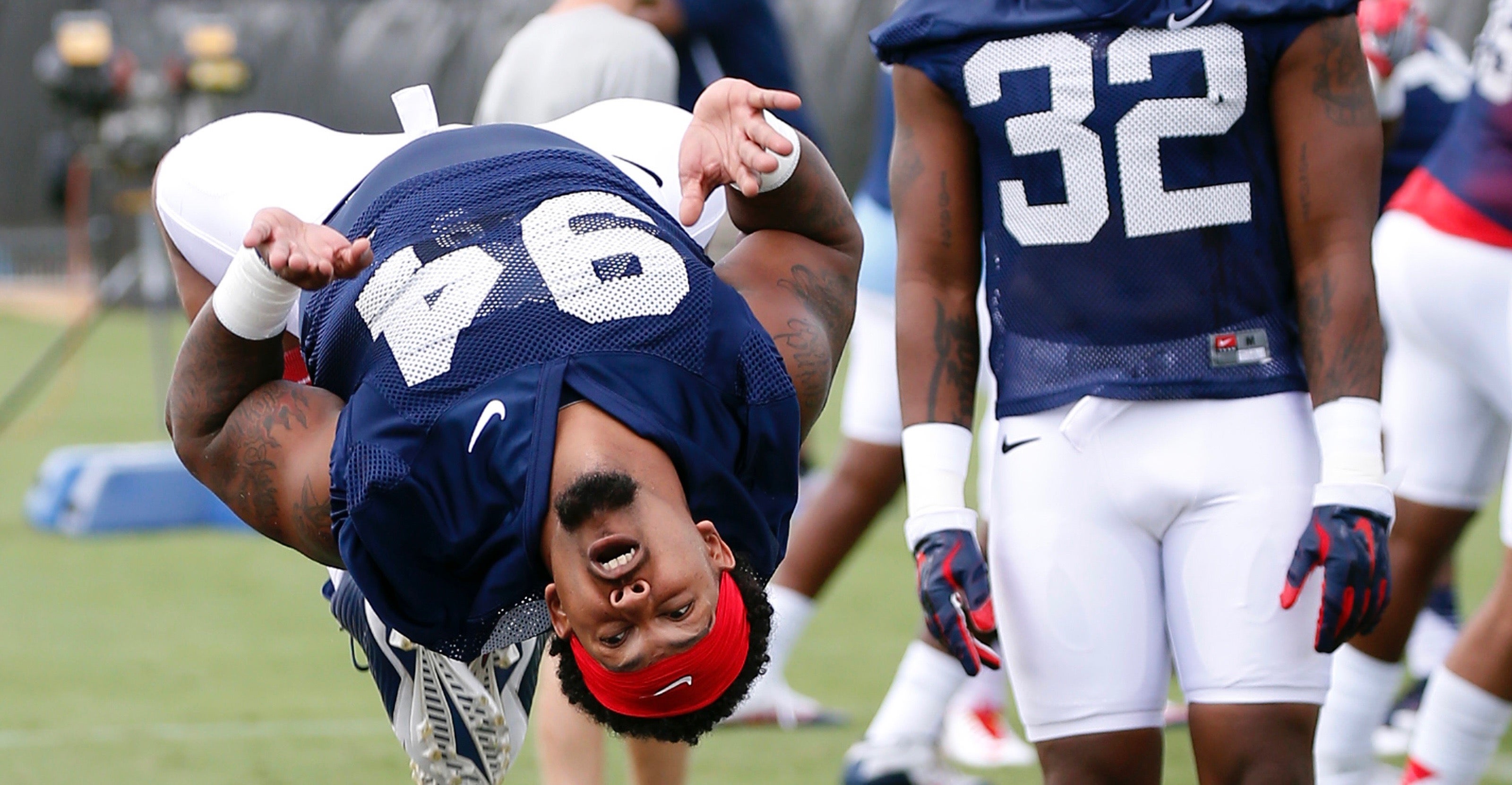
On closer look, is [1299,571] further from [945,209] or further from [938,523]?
[945,209]

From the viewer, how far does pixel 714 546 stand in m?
2.54

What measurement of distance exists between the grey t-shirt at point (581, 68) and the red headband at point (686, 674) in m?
1.73

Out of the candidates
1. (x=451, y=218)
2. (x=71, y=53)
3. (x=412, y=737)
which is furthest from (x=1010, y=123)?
(x=71, y=53)

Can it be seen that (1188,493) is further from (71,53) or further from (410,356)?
(71,53)

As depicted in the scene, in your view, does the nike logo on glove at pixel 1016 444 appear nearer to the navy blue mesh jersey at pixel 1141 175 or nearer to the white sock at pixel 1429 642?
the navy blue mesh jersey at pixel 1141 175

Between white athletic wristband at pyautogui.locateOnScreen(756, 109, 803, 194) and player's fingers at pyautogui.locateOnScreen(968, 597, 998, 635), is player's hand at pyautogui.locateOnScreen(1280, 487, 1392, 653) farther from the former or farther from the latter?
white athletic wristband at pyautogui.locateOnScreen(756, 109, 803, 194)

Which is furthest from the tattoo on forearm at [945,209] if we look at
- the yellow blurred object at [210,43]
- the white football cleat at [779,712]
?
the yellow blurred object at [210,43]

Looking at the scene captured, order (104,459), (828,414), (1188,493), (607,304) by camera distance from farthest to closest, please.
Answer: (828,414)
(104,459)
(1188,493)
(607,304)

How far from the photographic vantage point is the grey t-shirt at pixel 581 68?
4.07 metres

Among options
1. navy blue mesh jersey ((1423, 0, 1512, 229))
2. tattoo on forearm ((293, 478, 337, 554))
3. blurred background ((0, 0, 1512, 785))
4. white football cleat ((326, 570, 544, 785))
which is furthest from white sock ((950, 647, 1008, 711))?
tattoo on forearm ((293, 478, 337, 554))

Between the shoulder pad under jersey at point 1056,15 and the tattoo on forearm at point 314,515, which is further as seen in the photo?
the shoulder pad under jersey at point 1056,15

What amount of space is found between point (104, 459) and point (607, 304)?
19.0 feet

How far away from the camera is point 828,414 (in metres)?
12.2

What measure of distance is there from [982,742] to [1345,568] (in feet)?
7.25
